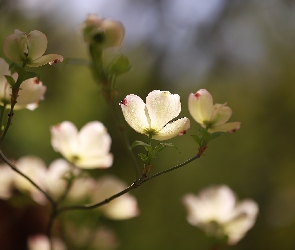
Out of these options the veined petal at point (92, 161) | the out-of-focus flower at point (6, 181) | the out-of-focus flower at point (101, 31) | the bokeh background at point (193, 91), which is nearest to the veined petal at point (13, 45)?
the out-of-focus flower at point (101, 31)

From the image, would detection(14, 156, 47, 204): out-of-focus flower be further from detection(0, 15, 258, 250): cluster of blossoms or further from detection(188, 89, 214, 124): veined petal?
detection(188, 89, 214, 124): veined petal

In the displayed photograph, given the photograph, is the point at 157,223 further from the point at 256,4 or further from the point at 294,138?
the point at 256,4

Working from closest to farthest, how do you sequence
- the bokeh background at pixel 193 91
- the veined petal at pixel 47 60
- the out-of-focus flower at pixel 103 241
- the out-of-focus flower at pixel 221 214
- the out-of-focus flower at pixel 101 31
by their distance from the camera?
the veined petal at pixel 47 60
the out-of-focus flower at pixel 101 31
the out-of-focus flower at pixel 221 214
the out-of-focus flower at pixel 103 241
the bokeh background at pixel 193 91

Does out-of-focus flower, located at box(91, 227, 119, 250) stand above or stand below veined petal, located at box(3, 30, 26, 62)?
below

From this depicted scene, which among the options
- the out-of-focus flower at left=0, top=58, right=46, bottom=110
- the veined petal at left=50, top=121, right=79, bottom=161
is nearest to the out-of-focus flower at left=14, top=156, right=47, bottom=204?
the veined petal at left=50, top=121, right=79, bottom=161

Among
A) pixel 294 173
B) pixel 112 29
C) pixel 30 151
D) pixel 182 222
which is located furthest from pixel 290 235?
pixel 112 29

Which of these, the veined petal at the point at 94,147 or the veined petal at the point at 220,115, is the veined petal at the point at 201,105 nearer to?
the veined petal at the point at 220,115
